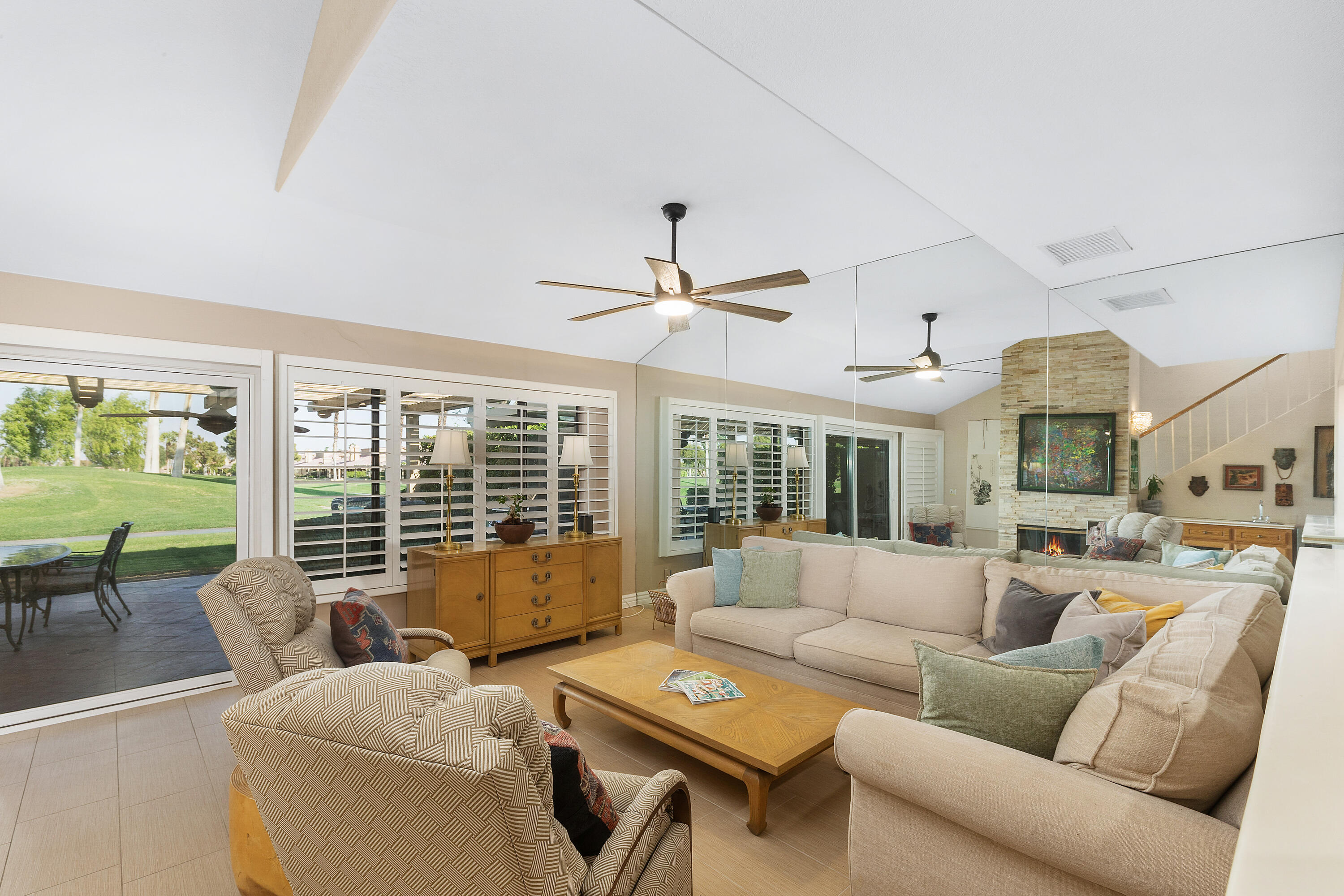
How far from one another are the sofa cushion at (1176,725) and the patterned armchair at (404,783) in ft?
4.01

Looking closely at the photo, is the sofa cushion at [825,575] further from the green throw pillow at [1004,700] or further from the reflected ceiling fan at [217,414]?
the reflected ceiling fan at [217,414]

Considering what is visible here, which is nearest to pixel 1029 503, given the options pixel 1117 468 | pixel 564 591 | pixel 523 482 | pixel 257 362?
pixel 1117 468

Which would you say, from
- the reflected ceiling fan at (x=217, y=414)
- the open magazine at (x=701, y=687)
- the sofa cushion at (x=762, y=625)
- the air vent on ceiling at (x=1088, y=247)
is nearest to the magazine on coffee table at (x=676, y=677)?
the open magazine at (x=701, y=687)

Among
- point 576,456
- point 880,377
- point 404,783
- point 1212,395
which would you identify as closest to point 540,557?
point 576,456

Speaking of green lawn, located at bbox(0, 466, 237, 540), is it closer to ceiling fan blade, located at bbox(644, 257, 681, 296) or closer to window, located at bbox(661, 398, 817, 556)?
ceiling fan blade, located at bbox(644, 257, 681, 296)

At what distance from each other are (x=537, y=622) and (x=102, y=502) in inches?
103

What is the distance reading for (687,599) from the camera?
4070 mm

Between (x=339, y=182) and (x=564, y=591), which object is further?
(x=564, y=591)

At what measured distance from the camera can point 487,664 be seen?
14.5 ft

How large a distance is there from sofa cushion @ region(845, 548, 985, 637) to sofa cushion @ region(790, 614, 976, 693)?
0.07 meters

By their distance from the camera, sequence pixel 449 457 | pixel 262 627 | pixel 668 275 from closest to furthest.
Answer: pixel 262 627 → pixel 668 275 → pixel 449 457

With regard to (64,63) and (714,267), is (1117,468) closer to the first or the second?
(714,267)

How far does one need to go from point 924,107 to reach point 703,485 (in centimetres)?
354

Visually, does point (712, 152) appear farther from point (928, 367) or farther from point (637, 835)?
point (637, 835)
